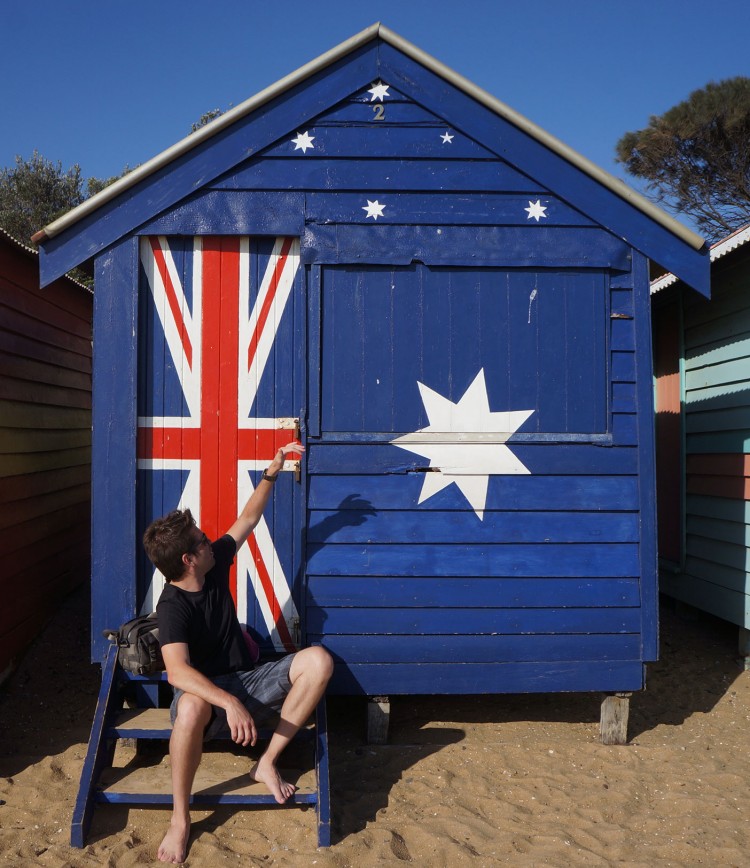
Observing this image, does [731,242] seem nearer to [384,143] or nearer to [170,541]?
[384,143]

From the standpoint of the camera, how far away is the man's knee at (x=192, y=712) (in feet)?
12.1

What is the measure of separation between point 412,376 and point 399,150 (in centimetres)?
141

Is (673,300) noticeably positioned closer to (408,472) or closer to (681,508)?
(681,508)

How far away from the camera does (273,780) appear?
3934 millimetres

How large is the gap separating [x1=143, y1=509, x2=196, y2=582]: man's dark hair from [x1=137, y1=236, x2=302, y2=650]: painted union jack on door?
98 centimetres

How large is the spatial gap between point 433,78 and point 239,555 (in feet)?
10.5

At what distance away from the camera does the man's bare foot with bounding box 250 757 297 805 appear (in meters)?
3.88

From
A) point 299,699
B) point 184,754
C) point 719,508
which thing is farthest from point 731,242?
point 184,754

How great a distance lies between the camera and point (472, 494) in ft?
16.1

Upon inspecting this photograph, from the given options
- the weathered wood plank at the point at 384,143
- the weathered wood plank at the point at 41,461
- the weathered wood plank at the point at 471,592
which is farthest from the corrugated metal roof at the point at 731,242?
the weathered wood plank at the point at 41,461

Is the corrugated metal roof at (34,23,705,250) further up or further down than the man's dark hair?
further up

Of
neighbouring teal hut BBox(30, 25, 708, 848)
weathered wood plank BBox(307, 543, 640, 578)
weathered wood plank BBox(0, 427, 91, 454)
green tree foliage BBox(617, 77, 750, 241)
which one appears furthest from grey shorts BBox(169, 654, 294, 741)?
green tree foliage BBox(617, 77, 750, 241)

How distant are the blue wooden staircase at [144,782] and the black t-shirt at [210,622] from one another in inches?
19.9

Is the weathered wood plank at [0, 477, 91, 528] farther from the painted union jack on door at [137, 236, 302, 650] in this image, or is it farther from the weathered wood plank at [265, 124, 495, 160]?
the weathered wood plank at [265, 124, 495, 160]
